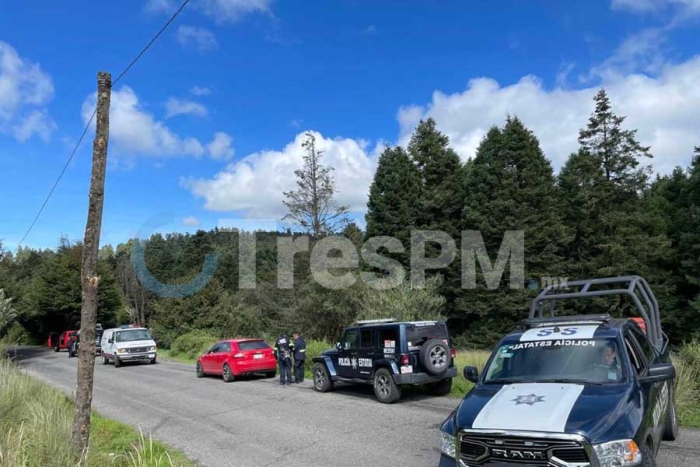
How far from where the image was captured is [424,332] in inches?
528

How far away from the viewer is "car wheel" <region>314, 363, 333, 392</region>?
601 inches

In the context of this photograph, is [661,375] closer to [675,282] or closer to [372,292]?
[372,292]

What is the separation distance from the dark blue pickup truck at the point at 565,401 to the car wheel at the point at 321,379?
9106 millimetres

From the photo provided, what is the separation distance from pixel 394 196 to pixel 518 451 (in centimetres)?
4213

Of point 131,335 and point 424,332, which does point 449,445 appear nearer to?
point 424,332

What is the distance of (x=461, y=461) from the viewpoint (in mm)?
4973

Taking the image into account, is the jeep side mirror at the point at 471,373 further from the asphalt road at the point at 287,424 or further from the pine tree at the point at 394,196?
the pine tree at the point at 394,196

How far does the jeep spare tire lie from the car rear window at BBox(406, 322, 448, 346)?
0.38 metres

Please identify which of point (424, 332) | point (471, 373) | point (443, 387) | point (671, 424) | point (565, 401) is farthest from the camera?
point (443, 387)

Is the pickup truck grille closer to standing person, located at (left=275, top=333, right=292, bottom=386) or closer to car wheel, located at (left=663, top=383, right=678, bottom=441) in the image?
car wheel, located at (left=663, top=383, right=678, bottom=441)

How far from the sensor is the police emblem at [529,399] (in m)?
5.14

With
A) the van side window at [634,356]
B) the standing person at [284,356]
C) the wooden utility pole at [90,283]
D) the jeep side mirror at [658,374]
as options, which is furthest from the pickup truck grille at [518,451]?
the standing person at [284,356]

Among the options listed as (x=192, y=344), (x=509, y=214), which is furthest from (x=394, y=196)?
(x=192, y=344)

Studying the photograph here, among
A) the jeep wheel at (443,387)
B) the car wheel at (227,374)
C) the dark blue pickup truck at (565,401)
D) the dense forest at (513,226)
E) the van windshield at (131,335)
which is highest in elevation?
the dense forest at (513,226)
